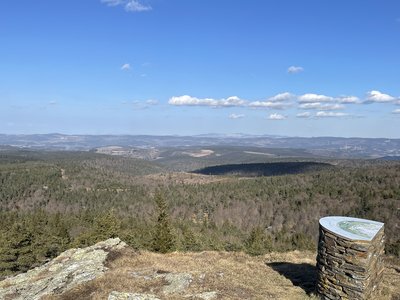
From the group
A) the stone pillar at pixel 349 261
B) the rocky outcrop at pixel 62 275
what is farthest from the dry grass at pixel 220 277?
the stone pillar at pixel 349 261

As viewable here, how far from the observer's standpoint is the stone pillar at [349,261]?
55.1ft

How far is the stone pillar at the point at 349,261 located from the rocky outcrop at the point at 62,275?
13.8 meters

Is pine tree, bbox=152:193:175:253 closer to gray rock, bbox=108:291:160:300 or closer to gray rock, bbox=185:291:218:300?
gray rock, bbox=108:291:160:300

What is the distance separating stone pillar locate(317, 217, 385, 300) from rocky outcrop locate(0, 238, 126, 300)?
544 inches

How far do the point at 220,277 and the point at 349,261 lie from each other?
8179mm

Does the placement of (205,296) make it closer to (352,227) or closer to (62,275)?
(352,227)

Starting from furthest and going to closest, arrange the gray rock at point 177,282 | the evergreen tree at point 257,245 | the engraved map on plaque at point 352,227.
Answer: the evergreen tree at point 257,245 < the gray rock at point 177,282 < the engraved map on plaque at point 352,227

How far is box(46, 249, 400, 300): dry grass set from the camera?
19328 mm

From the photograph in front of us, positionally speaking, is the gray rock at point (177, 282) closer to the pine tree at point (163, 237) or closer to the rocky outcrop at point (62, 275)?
the rocky outcrop at point (62, 275)

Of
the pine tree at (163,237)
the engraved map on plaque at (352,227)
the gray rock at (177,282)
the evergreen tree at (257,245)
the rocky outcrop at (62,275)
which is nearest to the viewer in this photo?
the engraved map on plaque at (352,227)

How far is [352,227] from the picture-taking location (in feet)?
61.7

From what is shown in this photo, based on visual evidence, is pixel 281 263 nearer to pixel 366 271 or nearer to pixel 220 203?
pixel 366 271

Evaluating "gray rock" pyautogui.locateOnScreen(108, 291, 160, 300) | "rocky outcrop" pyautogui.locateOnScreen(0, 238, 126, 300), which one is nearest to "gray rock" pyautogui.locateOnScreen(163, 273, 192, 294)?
Answer: "gray rock" pyautogui.locateOnScreen(108, 291, 160, 300)

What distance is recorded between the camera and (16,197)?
189 m
